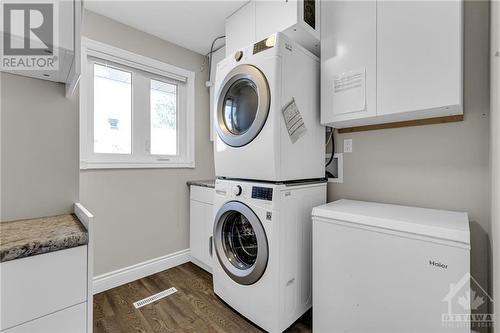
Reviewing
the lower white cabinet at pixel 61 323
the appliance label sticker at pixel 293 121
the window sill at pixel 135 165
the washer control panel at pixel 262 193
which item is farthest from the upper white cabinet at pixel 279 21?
the lower white cabinet at pixel 61 323

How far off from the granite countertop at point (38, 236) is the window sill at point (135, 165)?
0.97 meters

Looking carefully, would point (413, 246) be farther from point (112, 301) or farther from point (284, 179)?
point (112, 301)

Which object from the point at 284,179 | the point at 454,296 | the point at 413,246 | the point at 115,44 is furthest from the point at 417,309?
the point at 115,44

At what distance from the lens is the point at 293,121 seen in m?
1.48

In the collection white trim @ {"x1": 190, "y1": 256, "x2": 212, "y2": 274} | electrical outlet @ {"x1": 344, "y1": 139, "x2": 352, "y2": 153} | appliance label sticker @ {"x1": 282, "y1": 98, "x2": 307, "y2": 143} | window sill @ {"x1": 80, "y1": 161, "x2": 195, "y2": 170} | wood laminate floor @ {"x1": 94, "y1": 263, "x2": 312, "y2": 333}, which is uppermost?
appliance label sticker @ {"x1": 282, "y1": 98, "x2": 307, "y2": 143}

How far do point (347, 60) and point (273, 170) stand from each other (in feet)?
2.75

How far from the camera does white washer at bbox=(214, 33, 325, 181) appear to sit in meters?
1.40

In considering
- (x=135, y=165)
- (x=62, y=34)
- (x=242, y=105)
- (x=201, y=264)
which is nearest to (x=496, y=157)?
(x=242, y=105)

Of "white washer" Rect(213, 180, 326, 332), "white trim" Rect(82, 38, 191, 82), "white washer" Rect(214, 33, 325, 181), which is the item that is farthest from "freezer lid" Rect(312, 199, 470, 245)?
"white trim" Rect(82, 38, 191, 82)

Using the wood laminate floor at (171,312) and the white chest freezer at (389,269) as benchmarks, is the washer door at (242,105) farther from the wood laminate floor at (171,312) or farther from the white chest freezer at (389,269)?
the wood laminate floor at (171,312)

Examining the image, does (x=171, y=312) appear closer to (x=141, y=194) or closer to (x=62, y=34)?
(x=141, y=194)

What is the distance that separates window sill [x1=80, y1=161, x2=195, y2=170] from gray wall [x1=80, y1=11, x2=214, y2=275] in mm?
40

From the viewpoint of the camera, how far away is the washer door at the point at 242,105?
1431 millimetres

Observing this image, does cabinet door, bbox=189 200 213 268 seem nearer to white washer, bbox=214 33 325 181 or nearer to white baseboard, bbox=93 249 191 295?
white baseboard, bbox=93 249 191 295
